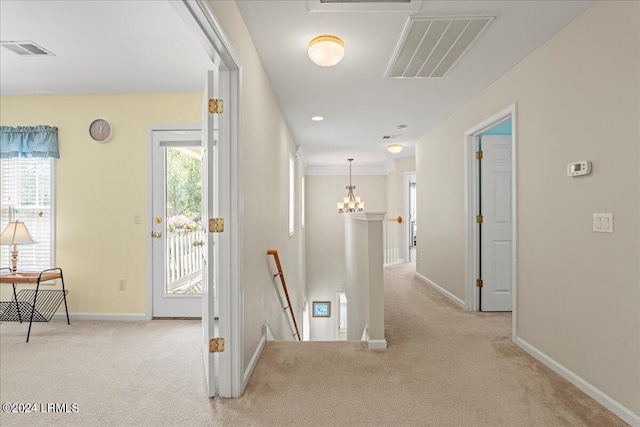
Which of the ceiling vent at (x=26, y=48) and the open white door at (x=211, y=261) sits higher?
the ceiling vent at (x=26, y=48)

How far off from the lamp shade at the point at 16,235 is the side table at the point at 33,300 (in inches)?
13.6

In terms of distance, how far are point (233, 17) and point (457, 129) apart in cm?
325

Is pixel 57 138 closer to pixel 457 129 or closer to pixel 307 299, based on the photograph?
pixel 457 129

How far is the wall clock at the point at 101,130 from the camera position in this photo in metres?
4.02

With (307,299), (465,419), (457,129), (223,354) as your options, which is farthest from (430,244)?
(307,299)

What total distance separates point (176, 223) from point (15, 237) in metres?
1.59

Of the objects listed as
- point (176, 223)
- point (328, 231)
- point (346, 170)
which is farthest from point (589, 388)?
point (346, 170)

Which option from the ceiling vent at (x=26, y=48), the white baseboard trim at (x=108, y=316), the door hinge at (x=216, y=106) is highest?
the ceiling vent at (x=26, y=48)

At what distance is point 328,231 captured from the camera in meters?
9.64

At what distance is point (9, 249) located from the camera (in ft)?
13.5

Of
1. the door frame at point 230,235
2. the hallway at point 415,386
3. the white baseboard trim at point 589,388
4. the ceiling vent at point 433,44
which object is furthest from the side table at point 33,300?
the white baseboard trim at point 589,388

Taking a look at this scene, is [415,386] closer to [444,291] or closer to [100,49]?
[444,291]

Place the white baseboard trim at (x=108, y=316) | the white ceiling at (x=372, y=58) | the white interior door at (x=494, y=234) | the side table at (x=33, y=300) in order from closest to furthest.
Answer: the white ceiling at (x=372, y=58), the side table at (x=33, y=300), the white baseboard trim at (x=108, y=316), the white interior door at (x=494, y=234)

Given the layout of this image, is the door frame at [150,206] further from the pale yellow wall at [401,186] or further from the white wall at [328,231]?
the white wall at [328,231]
